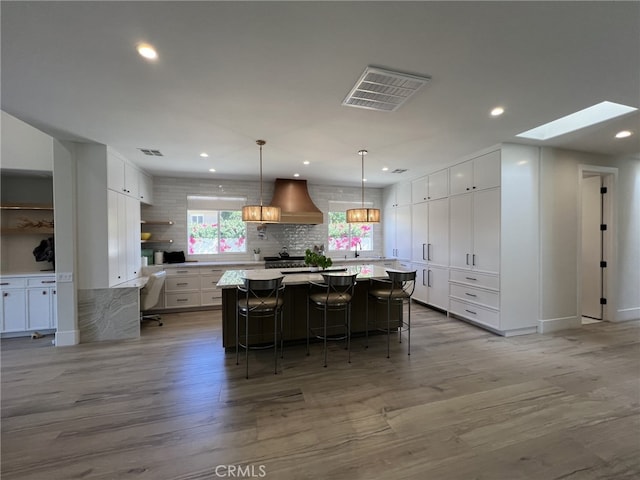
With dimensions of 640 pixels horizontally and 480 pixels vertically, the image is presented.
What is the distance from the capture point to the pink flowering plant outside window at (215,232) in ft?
18.9

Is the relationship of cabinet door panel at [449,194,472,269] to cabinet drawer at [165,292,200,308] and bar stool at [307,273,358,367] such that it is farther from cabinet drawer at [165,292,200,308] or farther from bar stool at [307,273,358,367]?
cabinet drawer at [165,292,200,308]

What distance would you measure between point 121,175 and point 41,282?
1.94 meters

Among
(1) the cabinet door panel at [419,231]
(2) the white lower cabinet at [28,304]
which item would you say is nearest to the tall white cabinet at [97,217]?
(2) the white lower cabinet at [28,304]

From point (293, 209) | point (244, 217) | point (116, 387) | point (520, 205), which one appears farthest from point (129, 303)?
point (520, 205)

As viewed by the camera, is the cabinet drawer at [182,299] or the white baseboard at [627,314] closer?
the white baseboard at [627,314]

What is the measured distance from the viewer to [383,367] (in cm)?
295

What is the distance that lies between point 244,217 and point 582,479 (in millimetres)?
3594

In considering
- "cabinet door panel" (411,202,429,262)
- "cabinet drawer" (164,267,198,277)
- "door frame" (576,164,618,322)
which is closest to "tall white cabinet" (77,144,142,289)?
"cabinet drawer" (164,267,198,277)

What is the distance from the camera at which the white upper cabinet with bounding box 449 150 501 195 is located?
150 inches

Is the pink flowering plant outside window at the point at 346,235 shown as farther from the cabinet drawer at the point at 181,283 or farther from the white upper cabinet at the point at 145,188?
the white upper cabinet at the point at 145,188

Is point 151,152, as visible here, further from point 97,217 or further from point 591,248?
point 591,248

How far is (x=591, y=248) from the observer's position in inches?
181

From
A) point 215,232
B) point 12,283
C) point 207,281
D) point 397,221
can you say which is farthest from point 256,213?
point 397,221

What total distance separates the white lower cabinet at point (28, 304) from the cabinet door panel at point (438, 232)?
6.31 m
